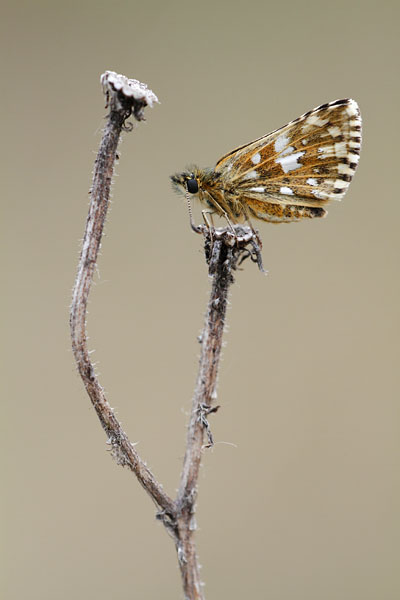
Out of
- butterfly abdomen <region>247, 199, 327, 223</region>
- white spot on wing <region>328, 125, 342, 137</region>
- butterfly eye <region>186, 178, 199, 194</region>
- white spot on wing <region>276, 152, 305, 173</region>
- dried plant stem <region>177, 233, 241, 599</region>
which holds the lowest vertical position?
dried plant stem <region>177, 233, 241, 599</region>

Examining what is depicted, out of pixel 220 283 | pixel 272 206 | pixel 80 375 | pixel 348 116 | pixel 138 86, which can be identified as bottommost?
pixel 80 375

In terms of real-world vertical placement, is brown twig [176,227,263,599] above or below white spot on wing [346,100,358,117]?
below

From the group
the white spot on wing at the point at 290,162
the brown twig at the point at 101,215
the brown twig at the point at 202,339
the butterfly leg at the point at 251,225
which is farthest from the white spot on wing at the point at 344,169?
the brown twig at the point at 101,215

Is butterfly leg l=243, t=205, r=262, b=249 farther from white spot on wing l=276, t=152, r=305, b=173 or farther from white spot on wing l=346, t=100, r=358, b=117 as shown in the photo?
white spot on wing l=346, t=100, r=358, b=117

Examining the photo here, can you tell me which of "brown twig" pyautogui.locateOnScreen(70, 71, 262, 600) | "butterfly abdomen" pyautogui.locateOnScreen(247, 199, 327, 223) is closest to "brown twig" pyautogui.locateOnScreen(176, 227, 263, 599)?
"brown twig" pyautogui.locateOnScreen(70, 71, 262, 600)

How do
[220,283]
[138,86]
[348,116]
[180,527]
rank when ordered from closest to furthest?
[138,86], [180,527], [220,283], [348,116]

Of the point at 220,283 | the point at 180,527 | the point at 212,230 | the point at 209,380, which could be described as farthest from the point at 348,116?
the point at 180,527

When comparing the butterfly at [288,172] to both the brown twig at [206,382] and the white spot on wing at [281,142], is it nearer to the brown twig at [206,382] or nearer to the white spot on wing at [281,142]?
the white spot on wing at [281,142]

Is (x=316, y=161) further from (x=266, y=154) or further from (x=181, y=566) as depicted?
(x=181, y=566)
